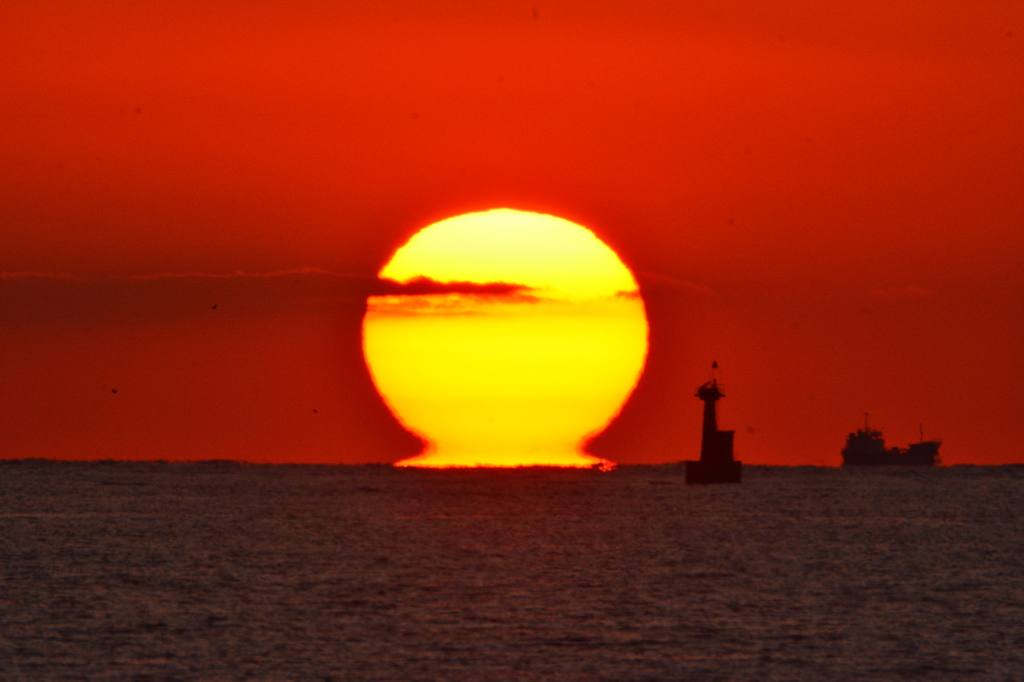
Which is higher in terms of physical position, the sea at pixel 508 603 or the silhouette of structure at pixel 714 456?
the silhouette of structure at pixel 714 456

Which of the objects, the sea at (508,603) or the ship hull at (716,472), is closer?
the sea at (508,603)

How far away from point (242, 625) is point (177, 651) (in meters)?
7.34

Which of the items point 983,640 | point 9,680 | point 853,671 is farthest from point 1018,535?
point 9,680

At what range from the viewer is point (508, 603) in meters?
63.2

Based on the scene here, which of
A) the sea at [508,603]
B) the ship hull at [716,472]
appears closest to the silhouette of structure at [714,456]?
the ship hull at [716,472]

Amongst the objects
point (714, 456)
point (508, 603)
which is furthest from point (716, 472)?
point (508, 603)

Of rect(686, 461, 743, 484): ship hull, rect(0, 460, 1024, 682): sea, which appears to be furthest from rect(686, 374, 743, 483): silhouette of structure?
rect(0, 460, 1024, 682): sea

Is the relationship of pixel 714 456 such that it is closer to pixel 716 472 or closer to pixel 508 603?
pixel 716 472

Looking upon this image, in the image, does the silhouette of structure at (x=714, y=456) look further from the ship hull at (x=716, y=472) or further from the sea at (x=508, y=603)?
the sea at (x=508, y=603)

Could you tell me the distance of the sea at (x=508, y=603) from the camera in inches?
1855

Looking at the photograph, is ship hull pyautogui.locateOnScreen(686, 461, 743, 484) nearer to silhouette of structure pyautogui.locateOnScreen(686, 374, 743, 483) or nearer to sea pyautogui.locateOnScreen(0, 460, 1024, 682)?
silhouette of structure pyautogui.locateOnScreen(686, 374, 743, 483)

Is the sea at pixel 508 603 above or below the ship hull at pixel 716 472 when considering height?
below

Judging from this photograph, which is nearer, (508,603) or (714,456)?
(508,603)

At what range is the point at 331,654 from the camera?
49.0 metres
